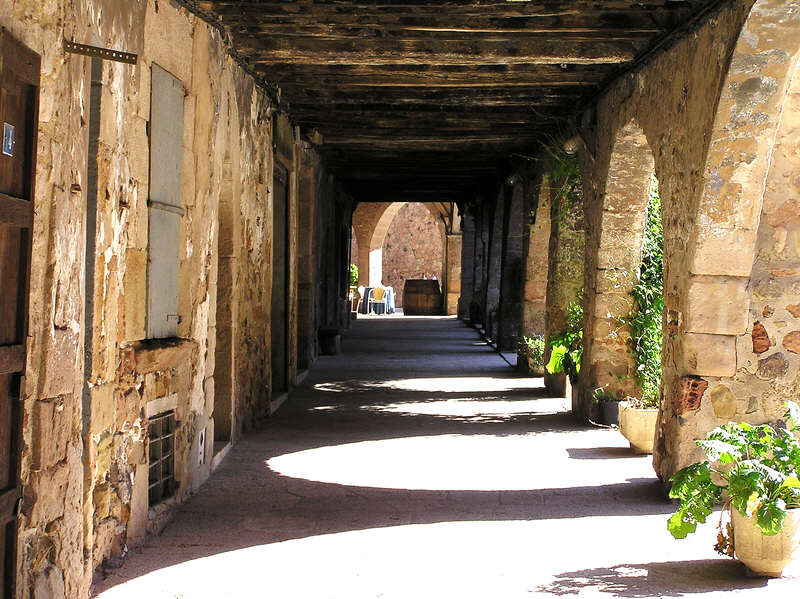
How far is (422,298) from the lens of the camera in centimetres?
2512

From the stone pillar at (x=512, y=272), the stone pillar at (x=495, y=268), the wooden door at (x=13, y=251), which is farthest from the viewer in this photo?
the stone pillar at (x=495, y=268)

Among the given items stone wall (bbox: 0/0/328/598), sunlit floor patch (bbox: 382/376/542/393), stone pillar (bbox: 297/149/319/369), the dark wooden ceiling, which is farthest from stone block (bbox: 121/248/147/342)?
stone pillar (bbox: 297/149/319/369)

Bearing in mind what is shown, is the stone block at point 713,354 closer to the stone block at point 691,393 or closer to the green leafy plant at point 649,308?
the stone block at point 691,393

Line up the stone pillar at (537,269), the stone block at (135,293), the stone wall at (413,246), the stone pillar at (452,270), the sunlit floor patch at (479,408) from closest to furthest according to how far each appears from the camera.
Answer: the stone block at (135,293) < the sunlit floor patch at (479,408) < the stone pillar at (537,269) < the stone pillar at (452,270) < the stone wall at (413,246)

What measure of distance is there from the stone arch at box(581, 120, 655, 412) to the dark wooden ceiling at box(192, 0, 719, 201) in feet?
2.21

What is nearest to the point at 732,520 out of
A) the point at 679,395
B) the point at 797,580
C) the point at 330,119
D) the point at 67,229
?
the point at 797,580

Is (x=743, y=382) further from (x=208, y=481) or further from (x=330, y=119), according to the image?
(x=330, y=119)

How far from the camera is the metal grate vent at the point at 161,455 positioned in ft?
14.9

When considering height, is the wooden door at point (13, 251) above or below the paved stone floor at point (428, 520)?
above

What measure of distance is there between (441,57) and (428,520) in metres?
2.91

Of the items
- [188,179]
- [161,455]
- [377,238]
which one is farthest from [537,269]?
[377,238]

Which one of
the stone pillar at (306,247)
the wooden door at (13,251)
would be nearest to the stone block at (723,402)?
the wooden door at (13,251)

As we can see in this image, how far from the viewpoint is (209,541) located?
4227 mm

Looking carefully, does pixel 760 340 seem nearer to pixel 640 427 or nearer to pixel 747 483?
pixel 640 427
